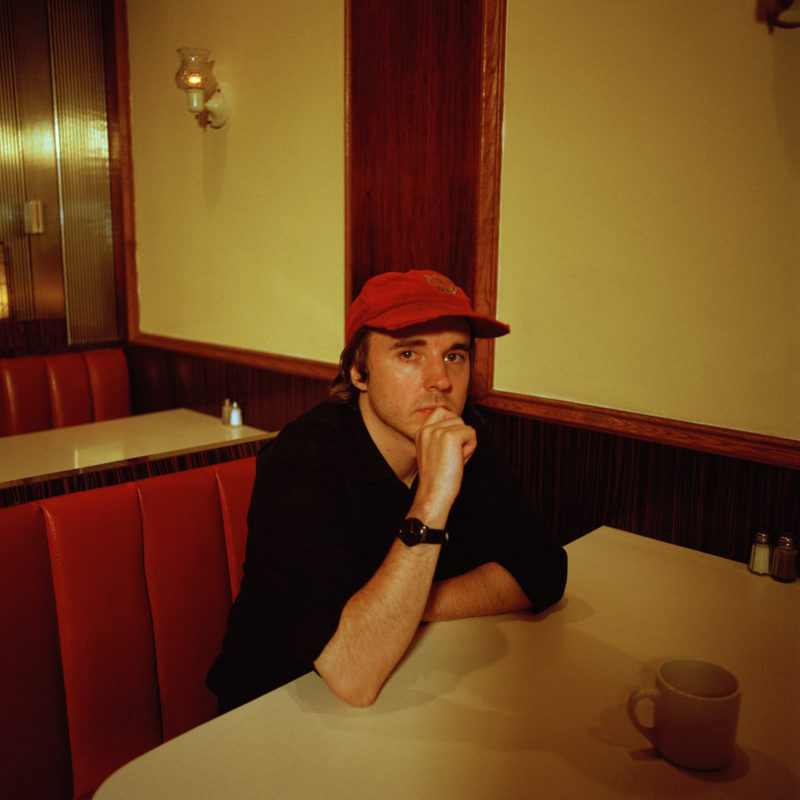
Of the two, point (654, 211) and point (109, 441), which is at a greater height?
point (654, 211)

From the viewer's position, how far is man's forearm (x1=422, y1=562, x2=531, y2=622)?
1.24m

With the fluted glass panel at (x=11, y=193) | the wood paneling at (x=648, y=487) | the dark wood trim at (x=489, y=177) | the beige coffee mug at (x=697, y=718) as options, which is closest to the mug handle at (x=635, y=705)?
the beige coffee mug at (x=697, y=718)

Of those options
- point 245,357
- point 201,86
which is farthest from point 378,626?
point 201,86

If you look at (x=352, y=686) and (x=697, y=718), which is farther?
(x=352, y=686)

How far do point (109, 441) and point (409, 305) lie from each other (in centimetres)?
164

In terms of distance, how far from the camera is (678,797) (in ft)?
2.65

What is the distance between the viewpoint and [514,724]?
931 millimetres

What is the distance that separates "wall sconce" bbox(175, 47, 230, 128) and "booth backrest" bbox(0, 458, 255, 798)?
6.24ft

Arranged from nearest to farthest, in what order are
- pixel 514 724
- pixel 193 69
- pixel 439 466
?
pixel 514 724 → pixel 439 466 → pixel 193 69

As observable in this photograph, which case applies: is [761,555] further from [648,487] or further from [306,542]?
[306,542]

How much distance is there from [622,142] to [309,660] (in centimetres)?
137

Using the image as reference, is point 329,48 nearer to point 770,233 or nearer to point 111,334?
point 770,233

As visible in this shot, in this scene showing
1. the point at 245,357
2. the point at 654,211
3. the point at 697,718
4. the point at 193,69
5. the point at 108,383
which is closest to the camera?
the point at 697,718

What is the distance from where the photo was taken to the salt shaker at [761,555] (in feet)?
4.85
